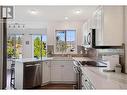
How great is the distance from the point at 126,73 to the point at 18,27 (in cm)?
514

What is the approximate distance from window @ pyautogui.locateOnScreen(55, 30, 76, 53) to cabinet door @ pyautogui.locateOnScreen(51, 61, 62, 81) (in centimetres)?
76

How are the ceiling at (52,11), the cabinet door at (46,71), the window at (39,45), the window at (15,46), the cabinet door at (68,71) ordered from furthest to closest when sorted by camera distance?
the window at (15,46)
the window at (39,45)
the cabinet door at (68,71)
the cabinet door at (46,71)
the ceiling at (52,11)

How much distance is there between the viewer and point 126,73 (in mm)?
2920

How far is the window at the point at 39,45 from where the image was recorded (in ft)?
22.6

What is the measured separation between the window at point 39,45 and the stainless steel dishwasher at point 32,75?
4.64 ft

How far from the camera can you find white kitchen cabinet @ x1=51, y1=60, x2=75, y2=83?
6246 mm

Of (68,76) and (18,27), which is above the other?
(18,27)

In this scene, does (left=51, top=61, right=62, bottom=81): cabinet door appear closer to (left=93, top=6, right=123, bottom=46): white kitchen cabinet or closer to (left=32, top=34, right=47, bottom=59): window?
(left=32, top=34, right=47, bottom=59): window

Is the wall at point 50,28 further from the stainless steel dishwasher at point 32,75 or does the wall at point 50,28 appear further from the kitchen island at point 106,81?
the kitchen island at point 106,81

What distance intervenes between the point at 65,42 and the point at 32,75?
2.23 meters

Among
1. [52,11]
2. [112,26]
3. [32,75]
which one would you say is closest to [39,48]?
[32,75]

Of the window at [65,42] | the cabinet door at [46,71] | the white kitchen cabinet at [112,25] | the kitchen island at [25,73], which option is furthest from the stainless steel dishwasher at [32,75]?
the white kitchen cabinet at [112,25]
